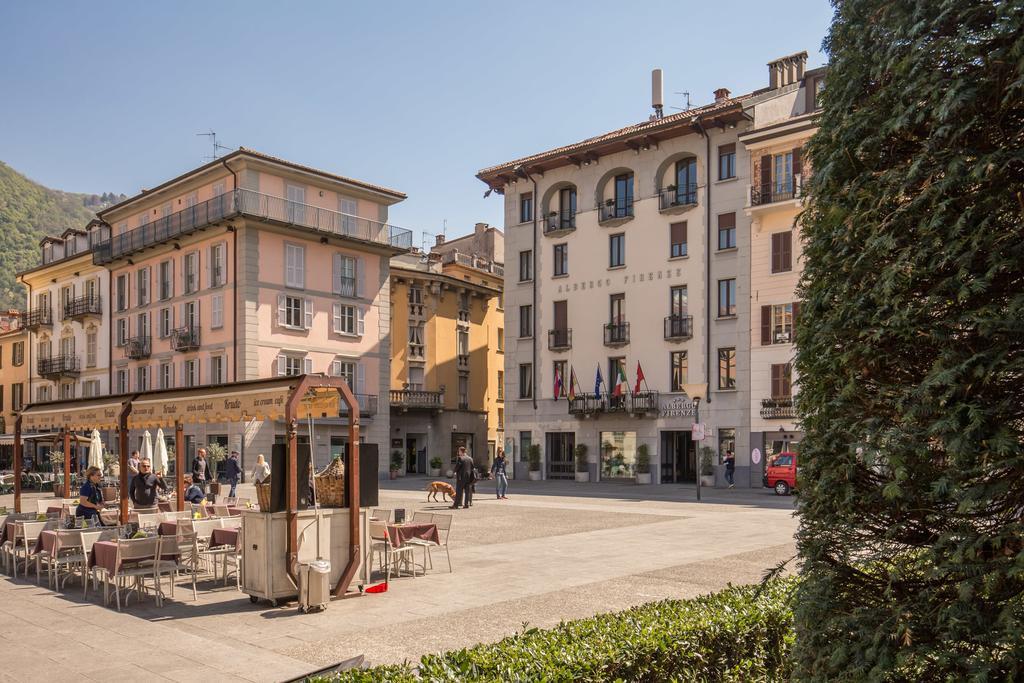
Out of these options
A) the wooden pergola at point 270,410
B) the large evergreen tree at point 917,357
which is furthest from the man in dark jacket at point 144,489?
the large evergreen tree at point 917,357

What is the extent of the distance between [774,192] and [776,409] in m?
9.44

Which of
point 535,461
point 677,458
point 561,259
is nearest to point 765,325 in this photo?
point 677,458

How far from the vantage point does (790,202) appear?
38.4m

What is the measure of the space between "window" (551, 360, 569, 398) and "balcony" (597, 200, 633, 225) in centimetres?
779

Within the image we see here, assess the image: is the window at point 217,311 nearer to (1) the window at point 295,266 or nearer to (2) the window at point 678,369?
(1) the window at point 295,266

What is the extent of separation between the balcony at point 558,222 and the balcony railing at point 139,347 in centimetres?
2297

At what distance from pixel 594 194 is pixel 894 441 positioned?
4380 centimetres

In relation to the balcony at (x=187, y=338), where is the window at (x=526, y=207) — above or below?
above

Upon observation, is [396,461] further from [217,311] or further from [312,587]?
[312,587]

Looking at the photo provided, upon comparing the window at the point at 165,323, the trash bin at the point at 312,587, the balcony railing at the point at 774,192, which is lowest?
the trash bin at the point at 312,587

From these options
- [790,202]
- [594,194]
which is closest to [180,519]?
[790,202]

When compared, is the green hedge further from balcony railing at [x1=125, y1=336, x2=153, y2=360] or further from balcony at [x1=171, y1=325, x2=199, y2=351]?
balcony railing at [x1=125, y1=336, x2=153, y2=360]

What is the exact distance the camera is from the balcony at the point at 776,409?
3825cm

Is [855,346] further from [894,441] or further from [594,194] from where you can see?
[594,194]
